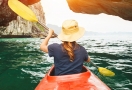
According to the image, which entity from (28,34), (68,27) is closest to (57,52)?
(68,27)

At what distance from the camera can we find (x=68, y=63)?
2.73 m

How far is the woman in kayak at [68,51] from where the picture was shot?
268 centimetres

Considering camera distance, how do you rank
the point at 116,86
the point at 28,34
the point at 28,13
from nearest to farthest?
the point at 28,13 → the point at 116,86 → the point at 28,34

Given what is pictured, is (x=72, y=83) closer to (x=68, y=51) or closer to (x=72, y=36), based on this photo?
(x=68, y=51)

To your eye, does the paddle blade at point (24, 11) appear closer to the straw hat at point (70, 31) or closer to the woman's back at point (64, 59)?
the straw hat at point (70, 31)

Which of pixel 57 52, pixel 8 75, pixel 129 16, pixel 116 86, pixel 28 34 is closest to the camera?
pixel 57 52

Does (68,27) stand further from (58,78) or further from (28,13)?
(28,13)

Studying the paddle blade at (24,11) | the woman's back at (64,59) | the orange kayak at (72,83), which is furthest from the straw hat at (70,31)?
the paddle blade at (24,11)

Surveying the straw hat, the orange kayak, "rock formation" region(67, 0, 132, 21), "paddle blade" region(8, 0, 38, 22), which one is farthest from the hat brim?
"rock formation" region(67, 0, 132, 21)

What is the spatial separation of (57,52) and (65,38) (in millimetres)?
193

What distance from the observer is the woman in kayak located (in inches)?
105

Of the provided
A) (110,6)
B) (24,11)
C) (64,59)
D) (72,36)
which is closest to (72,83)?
(64,59)

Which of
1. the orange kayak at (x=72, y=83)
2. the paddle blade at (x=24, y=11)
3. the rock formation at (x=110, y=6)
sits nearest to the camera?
the orange kayak at (x=72, y=83)

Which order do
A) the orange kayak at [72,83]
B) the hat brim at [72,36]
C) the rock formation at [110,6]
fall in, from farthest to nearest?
the rock formation at [110,6] < the hat brim at [72,36] < the orange kayak at [72,83]
